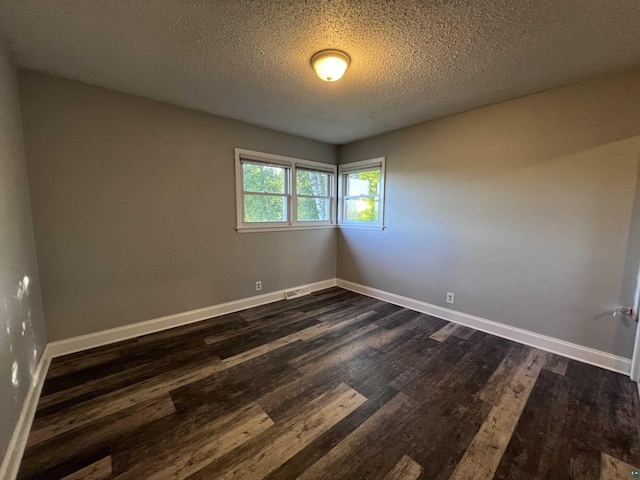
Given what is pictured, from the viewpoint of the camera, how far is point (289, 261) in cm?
395

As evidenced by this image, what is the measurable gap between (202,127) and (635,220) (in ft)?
13.7

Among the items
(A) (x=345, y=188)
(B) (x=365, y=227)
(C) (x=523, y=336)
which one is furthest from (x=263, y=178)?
(C) (x=523, y=336)

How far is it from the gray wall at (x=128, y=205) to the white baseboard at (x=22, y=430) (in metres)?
0.56

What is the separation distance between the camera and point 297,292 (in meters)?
4.02

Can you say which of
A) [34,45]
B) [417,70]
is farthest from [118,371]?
[417,70]

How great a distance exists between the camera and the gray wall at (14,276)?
138 cm

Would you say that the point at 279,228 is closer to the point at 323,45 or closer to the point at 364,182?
the point at 364,182

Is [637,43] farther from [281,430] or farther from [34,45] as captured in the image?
[34,45]

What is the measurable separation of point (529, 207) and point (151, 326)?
162 inches

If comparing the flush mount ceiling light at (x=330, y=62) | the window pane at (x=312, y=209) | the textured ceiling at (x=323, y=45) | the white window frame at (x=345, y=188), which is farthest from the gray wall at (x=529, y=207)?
the flush mount ceiling light at (x=330, y=62)

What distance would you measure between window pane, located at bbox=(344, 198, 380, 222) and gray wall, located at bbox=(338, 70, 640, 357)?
0.43m

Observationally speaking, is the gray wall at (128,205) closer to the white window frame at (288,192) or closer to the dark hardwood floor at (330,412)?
the white window frame at (288,192)

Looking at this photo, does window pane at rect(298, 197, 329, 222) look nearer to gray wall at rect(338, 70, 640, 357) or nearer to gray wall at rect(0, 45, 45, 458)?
gray wall at rect(338, 70, 640, 357)

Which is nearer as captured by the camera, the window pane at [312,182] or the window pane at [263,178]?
the window pane at [263,178]
